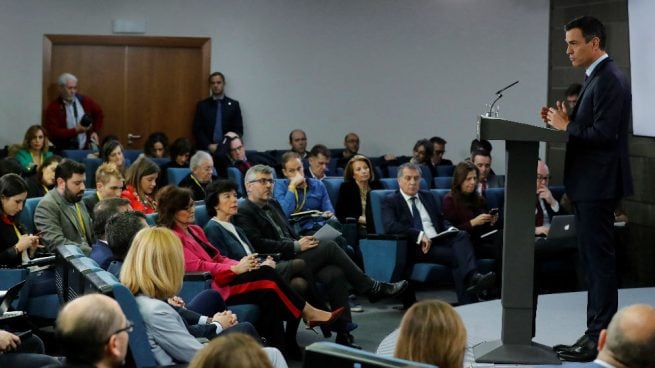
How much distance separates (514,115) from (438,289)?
3.70 meters

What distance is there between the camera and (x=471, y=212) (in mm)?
7594

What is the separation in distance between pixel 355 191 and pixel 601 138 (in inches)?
148

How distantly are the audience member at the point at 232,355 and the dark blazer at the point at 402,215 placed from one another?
4936mm

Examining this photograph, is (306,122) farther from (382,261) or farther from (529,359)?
(529,359)

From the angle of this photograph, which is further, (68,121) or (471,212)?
(68,121)

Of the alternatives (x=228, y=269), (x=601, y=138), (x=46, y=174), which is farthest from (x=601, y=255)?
(x=46, y=174)

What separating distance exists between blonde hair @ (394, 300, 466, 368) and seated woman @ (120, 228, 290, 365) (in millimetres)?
1483

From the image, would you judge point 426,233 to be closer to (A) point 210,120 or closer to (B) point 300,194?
(B) point 300,194

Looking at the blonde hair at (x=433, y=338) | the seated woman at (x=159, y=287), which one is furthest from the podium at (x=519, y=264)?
the blonde hair at (x=433, y=338)

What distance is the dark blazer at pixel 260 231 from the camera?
6.29 m

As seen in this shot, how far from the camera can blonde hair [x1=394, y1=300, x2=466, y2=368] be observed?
2.64 m

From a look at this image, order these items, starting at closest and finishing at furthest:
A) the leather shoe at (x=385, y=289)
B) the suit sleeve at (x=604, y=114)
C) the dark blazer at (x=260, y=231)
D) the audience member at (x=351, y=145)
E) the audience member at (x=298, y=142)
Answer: the suit sleeve at (x=604, y=114), the dark blazer at (x=260, y=231), the leather shoe at (x=385, y=289), the audience member at (x=298, y=142), the audience member at (x=351, y=145)

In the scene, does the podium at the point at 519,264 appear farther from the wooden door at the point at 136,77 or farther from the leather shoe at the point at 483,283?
the wooden door at the point at 136,77

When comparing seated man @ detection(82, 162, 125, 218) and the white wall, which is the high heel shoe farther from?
→ the white wall
